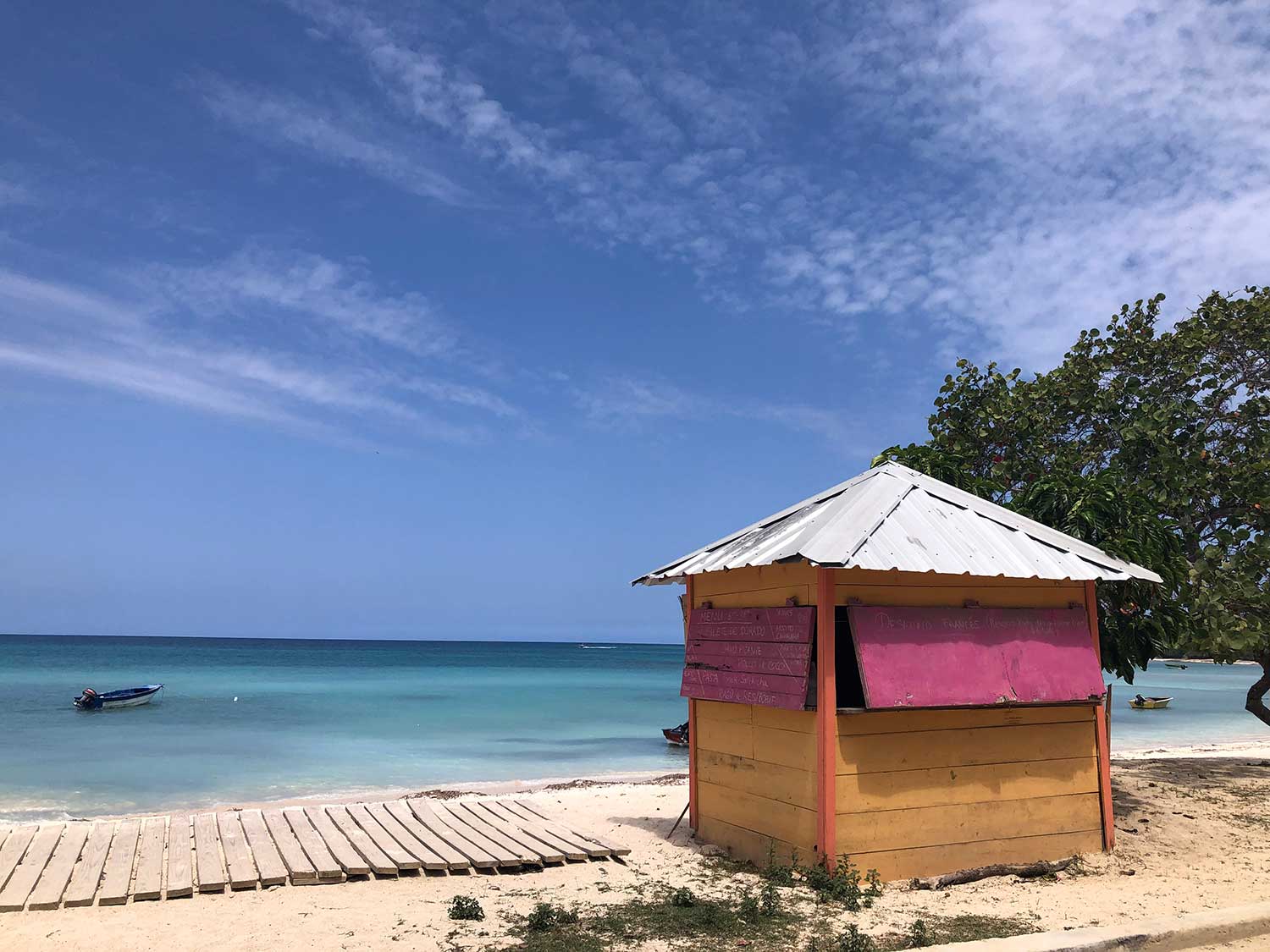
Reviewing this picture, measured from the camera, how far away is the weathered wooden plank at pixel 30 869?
22.8ft

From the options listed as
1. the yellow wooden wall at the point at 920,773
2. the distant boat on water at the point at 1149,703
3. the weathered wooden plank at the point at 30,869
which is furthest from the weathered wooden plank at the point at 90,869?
the distant boat on water at the point at 1149,703

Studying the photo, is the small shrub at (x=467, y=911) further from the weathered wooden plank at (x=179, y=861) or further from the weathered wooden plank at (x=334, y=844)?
the weathered wooden plank at (x=179, y=861)

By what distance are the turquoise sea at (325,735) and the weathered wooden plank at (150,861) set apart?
8522 millimetres

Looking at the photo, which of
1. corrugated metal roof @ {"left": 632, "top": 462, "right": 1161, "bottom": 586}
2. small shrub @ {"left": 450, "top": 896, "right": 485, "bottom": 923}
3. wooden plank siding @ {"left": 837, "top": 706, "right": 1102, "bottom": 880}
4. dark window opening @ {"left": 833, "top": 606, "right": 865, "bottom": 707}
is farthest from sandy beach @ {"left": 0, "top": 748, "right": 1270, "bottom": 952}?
corrugated metal roof @ {"left": 632, "top": 462, "right": 1161, "bottom": 586}

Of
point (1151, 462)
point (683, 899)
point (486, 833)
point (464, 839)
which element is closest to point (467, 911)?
point (683, 899)

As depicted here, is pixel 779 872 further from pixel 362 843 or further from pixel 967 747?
pixel 362 843

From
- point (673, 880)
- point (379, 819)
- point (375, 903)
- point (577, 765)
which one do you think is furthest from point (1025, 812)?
point (577, 765)

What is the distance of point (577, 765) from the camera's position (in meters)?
23.6

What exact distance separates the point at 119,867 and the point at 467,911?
3.68m

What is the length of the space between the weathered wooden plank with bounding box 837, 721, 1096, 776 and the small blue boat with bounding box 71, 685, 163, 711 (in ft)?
124

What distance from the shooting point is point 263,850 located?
27.9 ft

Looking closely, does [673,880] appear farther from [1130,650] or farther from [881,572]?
[1130,650]

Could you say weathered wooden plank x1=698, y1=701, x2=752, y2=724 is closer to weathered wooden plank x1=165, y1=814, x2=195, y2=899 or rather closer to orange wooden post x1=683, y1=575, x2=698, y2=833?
orange wooden post x1=683, y1=575, x2=698, y2=833

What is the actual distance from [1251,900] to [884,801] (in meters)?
2.61
